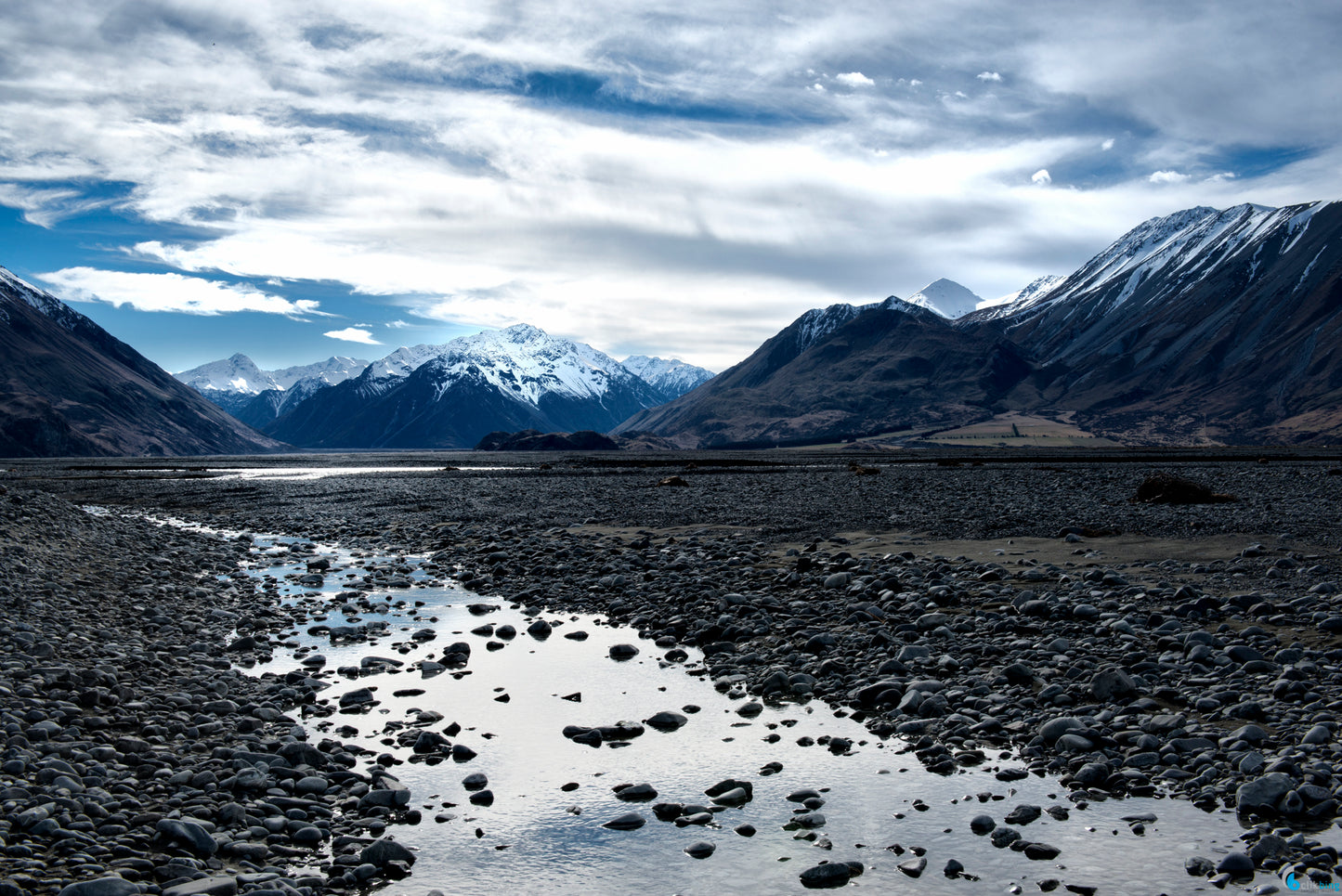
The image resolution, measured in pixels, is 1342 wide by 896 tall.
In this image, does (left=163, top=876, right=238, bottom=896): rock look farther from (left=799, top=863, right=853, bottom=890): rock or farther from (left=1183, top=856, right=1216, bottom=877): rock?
(left=1183, top=856, right=1216, bottom=877): rock

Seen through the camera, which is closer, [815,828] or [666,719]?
[815,828]

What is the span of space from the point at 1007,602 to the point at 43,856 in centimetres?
1620

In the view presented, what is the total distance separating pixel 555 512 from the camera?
44.2m

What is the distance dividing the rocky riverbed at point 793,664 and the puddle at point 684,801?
1.23 ft

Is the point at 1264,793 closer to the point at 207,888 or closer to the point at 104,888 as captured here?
the point at 207,888

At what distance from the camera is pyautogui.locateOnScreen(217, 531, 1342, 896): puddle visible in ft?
26.3

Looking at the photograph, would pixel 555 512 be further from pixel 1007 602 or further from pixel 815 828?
pixel 815 828

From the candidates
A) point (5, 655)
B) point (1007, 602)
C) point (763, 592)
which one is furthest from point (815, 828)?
point (5, 655)

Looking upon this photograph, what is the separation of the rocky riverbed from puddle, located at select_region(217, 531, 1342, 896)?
37 cm

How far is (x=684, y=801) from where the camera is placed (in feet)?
32.3

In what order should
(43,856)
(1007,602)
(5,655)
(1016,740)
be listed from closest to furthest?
1. (43,856)
2. (1016,740)
3. (5,655)
4. (1007,602)

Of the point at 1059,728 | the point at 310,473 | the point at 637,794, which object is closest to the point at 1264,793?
the point at 1059,728

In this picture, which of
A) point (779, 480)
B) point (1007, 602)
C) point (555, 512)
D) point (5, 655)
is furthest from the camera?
point (779, 480)

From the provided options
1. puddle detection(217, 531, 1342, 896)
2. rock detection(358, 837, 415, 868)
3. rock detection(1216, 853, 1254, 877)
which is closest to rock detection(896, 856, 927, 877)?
puddle detection(217, 531, 1342, 896)
